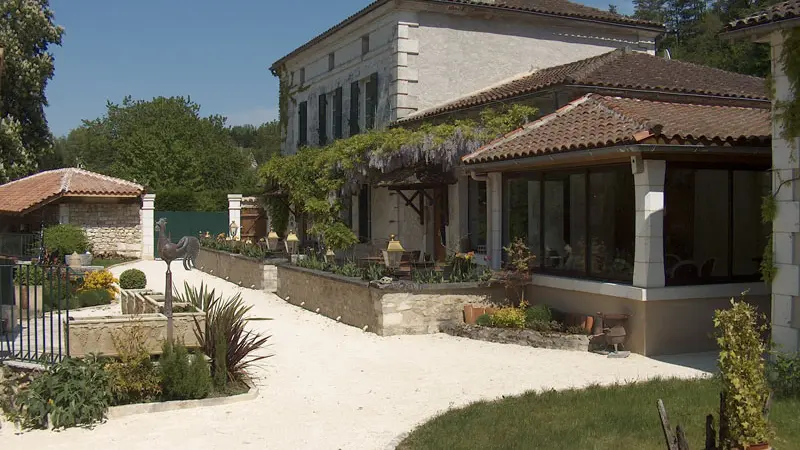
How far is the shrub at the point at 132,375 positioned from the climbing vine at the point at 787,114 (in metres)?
6.56

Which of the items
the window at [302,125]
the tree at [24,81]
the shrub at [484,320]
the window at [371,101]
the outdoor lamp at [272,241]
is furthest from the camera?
the tree at [24,81]

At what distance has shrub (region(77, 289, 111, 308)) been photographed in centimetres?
1561

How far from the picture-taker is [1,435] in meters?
6.99

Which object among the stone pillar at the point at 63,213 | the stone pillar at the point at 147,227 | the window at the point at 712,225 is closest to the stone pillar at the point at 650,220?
the window at the point at 712,225

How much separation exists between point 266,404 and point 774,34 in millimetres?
6662

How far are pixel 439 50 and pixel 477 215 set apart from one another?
199 inches

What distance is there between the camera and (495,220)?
1301 centimetres

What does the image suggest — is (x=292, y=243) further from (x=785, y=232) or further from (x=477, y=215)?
(x=785, y=232)

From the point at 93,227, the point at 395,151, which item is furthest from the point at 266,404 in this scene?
the point at 93,227

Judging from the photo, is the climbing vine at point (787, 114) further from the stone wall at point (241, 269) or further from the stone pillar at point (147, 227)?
the stone pillar at point (147, 227)

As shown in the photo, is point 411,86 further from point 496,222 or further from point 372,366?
point 372,366

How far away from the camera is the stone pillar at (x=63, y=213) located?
27281mm

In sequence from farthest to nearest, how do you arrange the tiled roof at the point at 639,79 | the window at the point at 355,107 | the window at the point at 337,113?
the window at the point at 337,113 → the window at the point at 355,107 → the tiled roof at the point at 639,79

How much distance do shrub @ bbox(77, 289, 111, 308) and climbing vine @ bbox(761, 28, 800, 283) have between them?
12.6m
